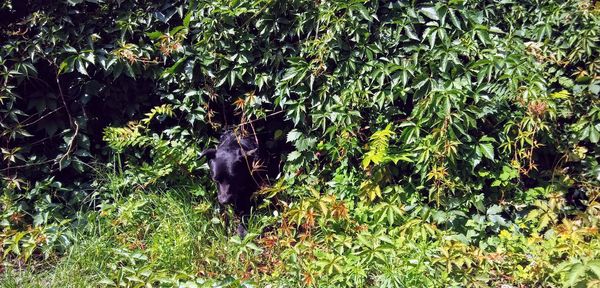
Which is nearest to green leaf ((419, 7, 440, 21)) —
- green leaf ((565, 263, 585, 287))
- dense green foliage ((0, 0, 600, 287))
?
dense green foliage ((0, 0, 600, 287))

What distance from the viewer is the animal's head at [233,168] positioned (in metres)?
4.27

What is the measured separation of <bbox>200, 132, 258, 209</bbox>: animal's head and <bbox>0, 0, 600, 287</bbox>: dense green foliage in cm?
19

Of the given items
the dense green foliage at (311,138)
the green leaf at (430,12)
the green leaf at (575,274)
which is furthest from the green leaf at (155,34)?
the green leaf at (575,274)

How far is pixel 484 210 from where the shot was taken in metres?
3.99

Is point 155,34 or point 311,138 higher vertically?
point 155,34

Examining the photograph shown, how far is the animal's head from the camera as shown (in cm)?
427

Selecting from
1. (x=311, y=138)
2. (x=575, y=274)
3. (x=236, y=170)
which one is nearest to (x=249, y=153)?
(x=236, y=170)

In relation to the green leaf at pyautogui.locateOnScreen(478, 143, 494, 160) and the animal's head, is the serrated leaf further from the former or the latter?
the green leaf at pyautogui.locateOnScreen(478, 143, 494, 160)

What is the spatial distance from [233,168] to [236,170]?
0.03 m

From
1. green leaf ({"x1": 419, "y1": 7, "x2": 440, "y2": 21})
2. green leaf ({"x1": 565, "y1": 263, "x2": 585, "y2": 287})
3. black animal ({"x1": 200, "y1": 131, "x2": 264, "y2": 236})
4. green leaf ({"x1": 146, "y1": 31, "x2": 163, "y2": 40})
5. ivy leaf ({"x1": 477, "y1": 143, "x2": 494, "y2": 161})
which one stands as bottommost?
black animal ({"x1": 200, "y1": 131, "x2": 264, "y2": 236})

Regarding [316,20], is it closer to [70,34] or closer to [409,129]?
[409,129]

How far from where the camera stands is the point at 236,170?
429cm

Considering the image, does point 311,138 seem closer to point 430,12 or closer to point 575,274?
point 430,12

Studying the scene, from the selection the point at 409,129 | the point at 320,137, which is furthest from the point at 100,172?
the point at 409,129
